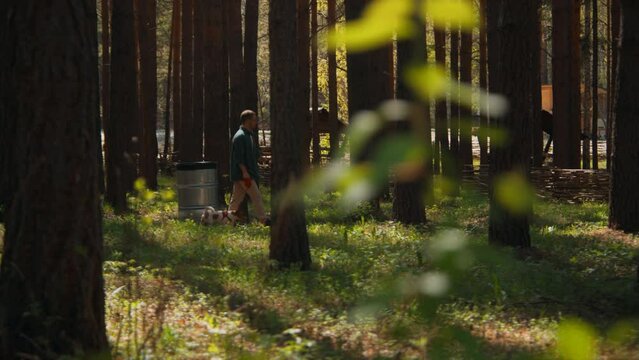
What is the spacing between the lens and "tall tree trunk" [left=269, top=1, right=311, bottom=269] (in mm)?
10047

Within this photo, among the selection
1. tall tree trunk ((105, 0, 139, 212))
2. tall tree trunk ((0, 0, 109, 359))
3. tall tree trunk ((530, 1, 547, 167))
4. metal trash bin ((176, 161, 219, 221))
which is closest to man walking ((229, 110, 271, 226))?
metal trash bin ((176, 161, 219, 221))

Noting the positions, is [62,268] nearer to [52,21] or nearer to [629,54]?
[52,21]

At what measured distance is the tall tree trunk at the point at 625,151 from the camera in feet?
43.9

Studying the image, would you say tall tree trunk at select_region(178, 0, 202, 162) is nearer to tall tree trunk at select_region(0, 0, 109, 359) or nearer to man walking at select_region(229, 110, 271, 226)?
man walking at select_region(229, 110, 271, 226)

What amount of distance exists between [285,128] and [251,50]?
499 inches

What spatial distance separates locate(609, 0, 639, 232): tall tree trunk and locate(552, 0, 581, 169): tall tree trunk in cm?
837

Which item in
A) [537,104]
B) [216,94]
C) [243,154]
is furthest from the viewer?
[537,104]

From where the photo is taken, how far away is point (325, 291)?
28.6ft

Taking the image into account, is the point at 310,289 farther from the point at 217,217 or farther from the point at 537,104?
the point at 537,104

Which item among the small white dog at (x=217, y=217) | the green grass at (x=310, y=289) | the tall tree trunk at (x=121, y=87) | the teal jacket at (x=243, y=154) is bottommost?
the green grass at (x=310, y=289)

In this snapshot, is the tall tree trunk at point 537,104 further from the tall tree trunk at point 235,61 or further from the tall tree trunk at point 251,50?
the tall tree trunk at point 235,61

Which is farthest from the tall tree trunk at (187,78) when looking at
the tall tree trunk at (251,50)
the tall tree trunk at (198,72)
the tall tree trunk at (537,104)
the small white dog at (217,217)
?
the tall tree trunk at (537,104)

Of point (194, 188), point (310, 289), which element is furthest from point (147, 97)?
point (310, 289)

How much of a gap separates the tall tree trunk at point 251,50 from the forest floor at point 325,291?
828 cm
